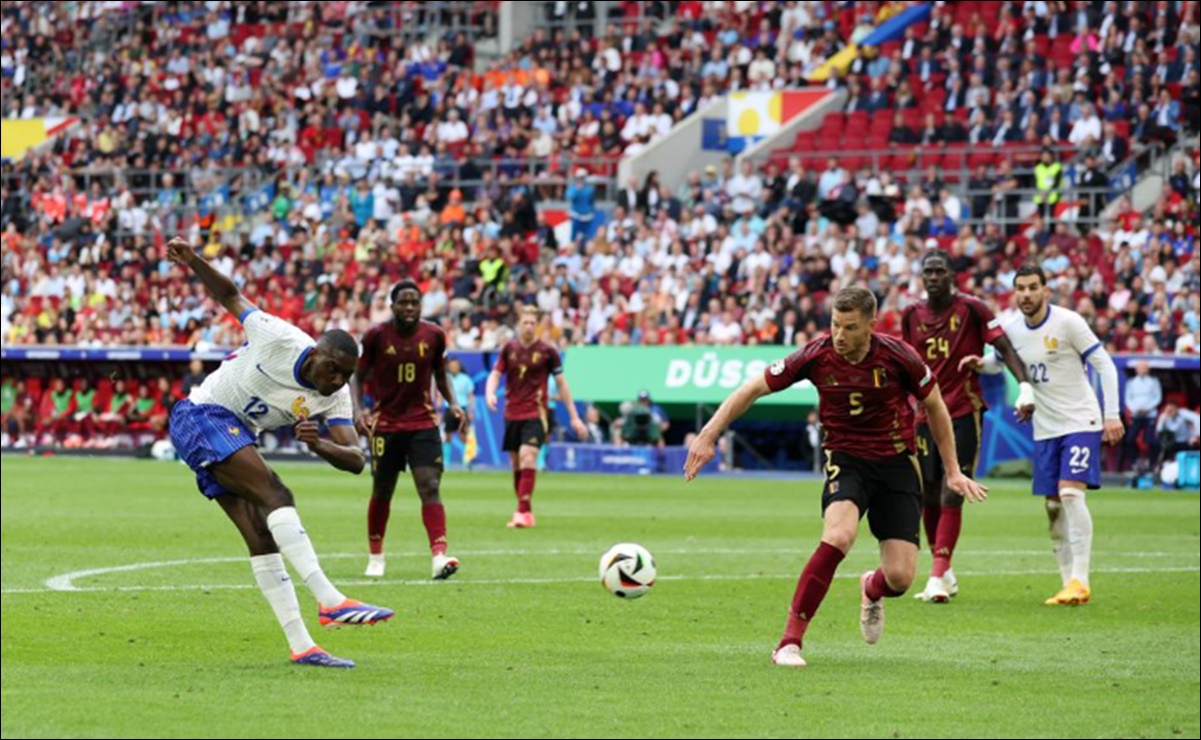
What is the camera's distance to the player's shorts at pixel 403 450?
1722cm

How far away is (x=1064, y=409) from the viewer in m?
16.2

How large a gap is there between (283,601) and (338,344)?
137 centimetres

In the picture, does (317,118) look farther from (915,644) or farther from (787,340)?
(915,644)

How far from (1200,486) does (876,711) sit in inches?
979

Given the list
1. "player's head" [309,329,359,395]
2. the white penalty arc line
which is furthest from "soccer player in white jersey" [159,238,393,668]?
the white penalty arc line

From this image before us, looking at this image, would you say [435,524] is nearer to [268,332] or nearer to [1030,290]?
[1030,290]

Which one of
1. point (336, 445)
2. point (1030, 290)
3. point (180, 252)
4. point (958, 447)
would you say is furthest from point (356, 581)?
point (1030, 290)

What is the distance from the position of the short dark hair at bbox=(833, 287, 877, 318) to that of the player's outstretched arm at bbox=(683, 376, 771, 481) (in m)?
0.58

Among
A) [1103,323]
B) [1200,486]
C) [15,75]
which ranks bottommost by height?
[1200,486]

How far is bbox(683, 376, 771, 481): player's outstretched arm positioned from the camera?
36.8 feet

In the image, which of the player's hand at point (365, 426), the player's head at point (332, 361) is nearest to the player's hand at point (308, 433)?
the player's head at point (332, 361)

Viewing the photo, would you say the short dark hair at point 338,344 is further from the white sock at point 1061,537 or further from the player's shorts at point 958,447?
the white sock at point 1061,537

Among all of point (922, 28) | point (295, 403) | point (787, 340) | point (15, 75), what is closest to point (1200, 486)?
point (787, 340)

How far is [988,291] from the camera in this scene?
35281 millimetres
